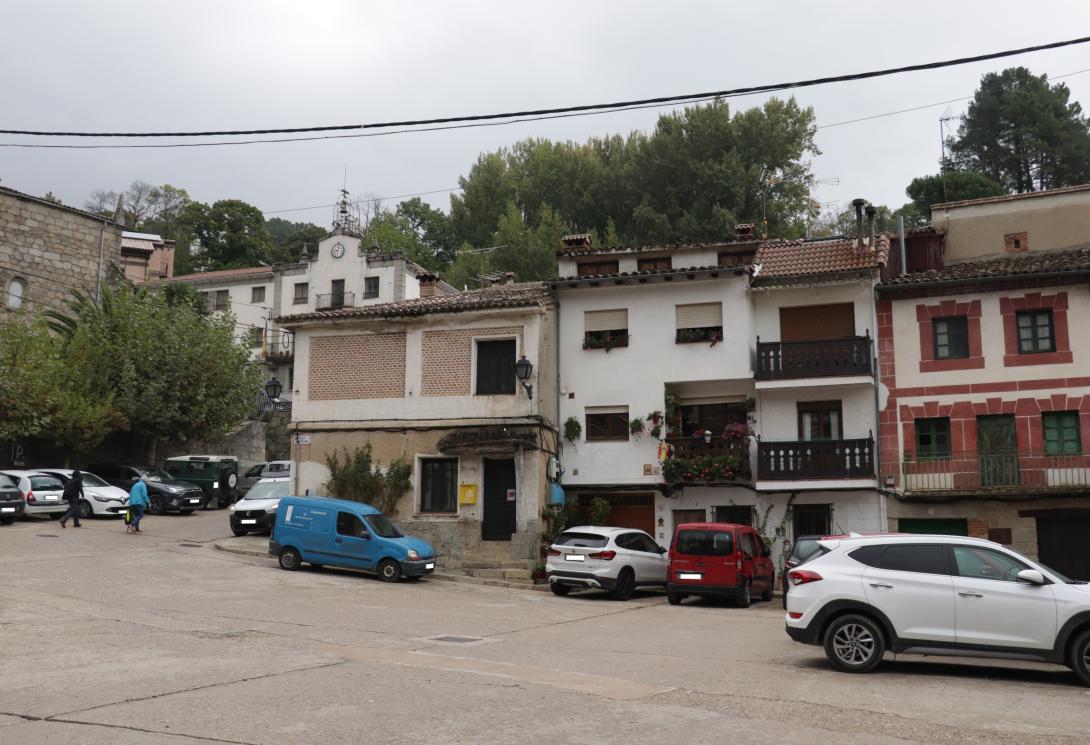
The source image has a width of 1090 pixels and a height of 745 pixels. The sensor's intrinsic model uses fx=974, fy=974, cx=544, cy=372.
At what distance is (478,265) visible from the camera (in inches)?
2119

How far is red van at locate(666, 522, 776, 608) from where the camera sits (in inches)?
772

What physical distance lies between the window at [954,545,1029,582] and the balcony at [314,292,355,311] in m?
46.6

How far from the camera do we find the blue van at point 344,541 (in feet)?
Answer: 70.7

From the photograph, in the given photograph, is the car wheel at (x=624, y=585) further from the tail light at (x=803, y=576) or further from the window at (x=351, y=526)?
the tail light at (x=803, y=576)

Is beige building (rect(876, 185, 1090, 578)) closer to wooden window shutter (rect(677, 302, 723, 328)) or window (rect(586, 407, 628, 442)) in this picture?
wooden window shutter (rect(677, 302, 723, 328))

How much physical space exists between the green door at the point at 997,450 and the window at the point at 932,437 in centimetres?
77

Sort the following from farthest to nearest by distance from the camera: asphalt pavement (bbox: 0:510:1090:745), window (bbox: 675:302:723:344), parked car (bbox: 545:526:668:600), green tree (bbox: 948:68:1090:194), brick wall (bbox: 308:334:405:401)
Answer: green tree (bbox: 948:68:1090:194)
brick wall (bbox: 308:334:405:401)
window (bbox: 675:302:723:344)
parked car (bbox: 545:526:668:600)
asphalt pavement (bbox: 0:510:1090:745)

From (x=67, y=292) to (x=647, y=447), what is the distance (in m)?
32.9

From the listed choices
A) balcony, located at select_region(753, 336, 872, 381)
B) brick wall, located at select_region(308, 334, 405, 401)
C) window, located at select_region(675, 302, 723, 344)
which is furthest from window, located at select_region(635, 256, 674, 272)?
brick wall, located at select_region(308, 334, 405, 401)

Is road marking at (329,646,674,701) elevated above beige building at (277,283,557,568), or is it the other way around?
beige building at (277,283,557,568)

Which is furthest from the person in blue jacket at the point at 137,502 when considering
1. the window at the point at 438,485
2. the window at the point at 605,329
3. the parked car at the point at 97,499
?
the window at the point at 605,329

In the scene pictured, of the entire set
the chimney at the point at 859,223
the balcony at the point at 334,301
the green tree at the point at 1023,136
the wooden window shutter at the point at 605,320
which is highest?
the green tree at the point at 1023,136

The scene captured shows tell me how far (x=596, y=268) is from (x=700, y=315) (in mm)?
3588

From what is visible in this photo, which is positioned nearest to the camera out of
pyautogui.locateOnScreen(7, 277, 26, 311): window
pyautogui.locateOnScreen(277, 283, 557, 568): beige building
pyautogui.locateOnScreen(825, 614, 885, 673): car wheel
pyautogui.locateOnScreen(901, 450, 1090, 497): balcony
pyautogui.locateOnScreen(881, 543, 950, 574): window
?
pyautogui.locateOnScreen(825, 614, 885, 673): car wheel
